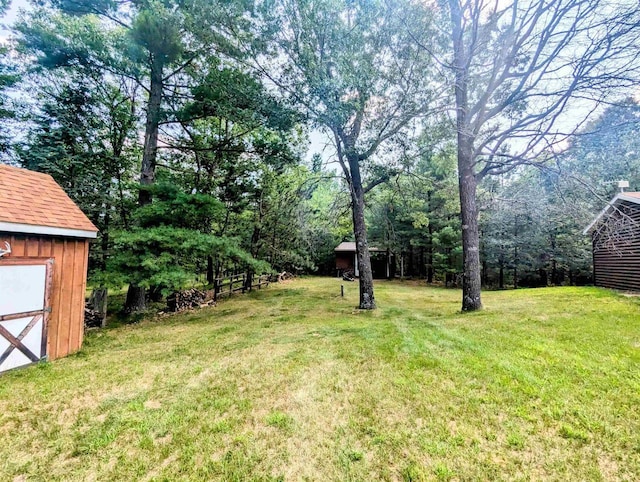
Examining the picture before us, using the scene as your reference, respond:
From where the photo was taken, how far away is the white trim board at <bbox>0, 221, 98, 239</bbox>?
164 inches

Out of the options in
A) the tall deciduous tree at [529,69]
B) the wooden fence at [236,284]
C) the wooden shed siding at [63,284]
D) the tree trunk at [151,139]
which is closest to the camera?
the wooden shed siding at [63,284]

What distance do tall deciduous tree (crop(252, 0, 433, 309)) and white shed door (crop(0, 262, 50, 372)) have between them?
668 centimetres

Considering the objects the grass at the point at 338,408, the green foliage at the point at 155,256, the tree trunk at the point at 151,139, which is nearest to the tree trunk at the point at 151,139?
the tree trunk at the point at 151,139

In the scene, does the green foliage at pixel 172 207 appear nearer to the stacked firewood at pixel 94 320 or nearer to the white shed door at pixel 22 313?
the stacked firewood at pixel 94 320

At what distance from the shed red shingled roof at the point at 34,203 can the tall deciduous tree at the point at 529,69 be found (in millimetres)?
8851

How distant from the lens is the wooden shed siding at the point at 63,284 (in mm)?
4598

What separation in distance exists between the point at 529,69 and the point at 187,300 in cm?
1241

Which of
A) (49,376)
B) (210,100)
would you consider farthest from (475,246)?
(49,376)

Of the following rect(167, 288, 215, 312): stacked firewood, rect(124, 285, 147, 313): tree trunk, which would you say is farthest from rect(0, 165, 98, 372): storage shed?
rect(167, 288, 215, 312): stacked firewood

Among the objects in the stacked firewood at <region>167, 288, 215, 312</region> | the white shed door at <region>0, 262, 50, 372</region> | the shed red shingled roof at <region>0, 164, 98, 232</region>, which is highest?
the shed red shingled roof at <region>0, 164, 98, 232</region>

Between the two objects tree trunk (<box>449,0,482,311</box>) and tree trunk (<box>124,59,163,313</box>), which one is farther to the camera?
tree trunk (<box>124,59,163,313</box>)

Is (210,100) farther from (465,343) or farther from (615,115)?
(615,115)

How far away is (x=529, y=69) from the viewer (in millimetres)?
6391

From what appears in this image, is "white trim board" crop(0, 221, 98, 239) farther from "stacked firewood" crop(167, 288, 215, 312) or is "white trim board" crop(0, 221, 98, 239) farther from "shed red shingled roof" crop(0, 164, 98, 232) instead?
"stacked firewood" crop(167, 288, 215, 312)
